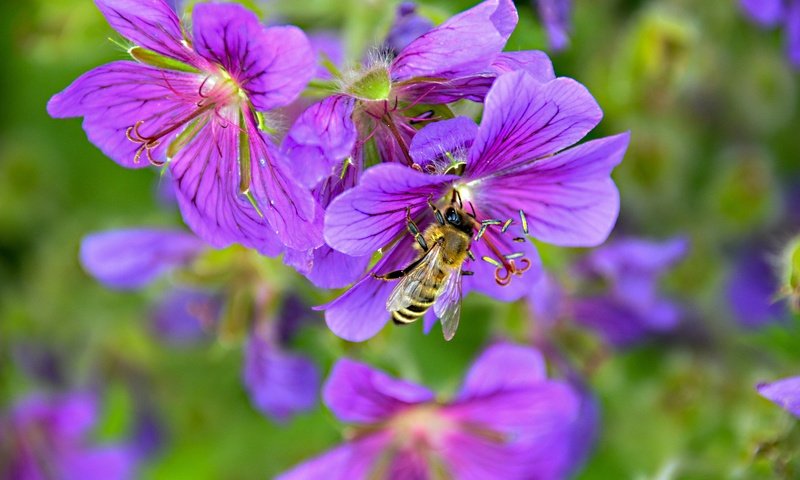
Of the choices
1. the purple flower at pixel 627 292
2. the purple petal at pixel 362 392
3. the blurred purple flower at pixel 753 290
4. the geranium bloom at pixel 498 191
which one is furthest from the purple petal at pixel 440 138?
the blurred purple flower at pixel 753 290

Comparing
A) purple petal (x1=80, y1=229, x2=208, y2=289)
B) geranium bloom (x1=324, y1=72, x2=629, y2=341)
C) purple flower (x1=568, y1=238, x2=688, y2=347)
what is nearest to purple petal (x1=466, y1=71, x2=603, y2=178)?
geranium bloom (x1=324, y1=72, x2=629, y2=341)

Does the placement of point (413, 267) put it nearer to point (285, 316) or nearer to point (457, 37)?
point (457, 37)

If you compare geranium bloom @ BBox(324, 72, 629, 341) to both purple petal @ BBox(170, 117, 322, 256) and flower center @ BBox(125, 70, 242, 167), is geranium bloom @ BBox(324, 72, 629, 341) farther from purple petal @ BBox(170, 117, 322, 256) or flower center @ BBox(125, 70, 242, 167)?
flower center @ BBox(125, 70, 242, 167)

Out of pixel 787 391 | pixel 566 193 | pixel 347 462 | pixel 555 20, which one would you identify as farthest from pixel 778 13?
pixel 347 462

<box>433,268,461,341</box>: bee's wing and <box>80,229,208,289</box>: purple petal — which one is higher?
<box>433,268,461,341</box>: bee's wing

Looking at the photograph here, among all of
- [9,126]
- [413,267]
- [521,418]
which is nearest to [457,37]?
[413,267]

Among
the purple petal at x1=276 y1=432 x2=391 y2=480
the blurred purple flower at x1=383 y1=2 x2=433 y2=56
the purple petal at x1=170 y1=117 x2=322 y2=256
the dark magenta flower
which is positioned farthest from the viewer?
the dark magenta flower
